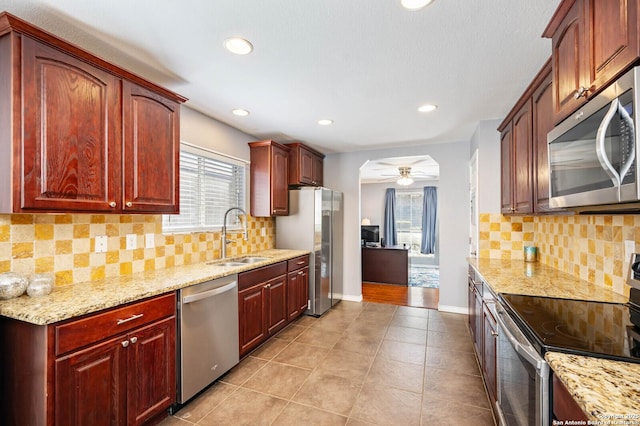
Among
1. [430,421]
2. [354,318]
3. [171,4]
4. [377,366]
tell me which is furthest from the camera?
[354,318]

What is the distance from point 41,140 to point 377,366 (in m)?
2.83

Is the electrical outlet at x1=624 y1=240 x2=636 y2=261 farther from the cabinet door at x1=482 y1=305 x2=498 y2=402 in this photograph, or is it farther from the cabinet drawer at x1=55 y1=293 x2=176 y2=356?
the cabinet drawer at x1=55 y1=293 x2=176 y2=356

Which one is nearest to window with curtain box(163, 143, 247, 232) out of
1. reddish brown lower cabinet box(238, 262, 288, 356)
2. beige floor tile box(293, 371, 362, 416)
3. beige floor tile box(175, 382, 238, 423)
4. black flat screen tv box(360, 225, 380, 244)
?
reddish brown lower cabinet box(238, 262, 288, 356)

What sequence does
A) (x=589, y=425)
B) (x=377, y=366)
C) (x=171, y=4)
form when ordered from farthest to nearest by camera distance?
(x=377, y=366) → (x=171, y=4) → (x=589, y=425)

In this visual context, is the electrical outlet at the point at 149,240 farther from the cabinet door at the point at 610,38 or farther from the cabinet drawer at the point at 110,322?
the cabinet door at the point at 610,38

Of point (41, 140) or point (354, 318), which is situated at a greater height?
point (41, 140)

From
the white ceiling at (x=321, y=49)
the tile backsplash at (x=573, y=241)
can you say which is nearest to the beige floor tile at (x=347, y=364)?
the tile backsplash at (x=573, y=241)

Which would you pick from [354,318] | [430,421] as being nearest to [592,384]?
[430,421]

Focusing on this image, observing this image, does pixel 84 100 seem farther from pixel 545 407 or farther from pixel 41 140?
pixel 545 407

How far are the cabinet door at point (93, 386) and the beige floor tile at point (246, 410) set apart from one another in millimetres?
553

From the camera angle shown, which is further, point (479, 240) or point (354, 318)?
point (354, 318)

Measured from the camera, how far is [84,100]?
168cm

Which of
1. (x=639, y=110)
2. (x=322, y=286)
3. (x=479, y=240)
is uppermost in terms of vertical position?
(x=639, y=110)

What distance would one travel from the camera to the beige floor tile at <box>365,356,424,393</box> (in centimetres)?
232
